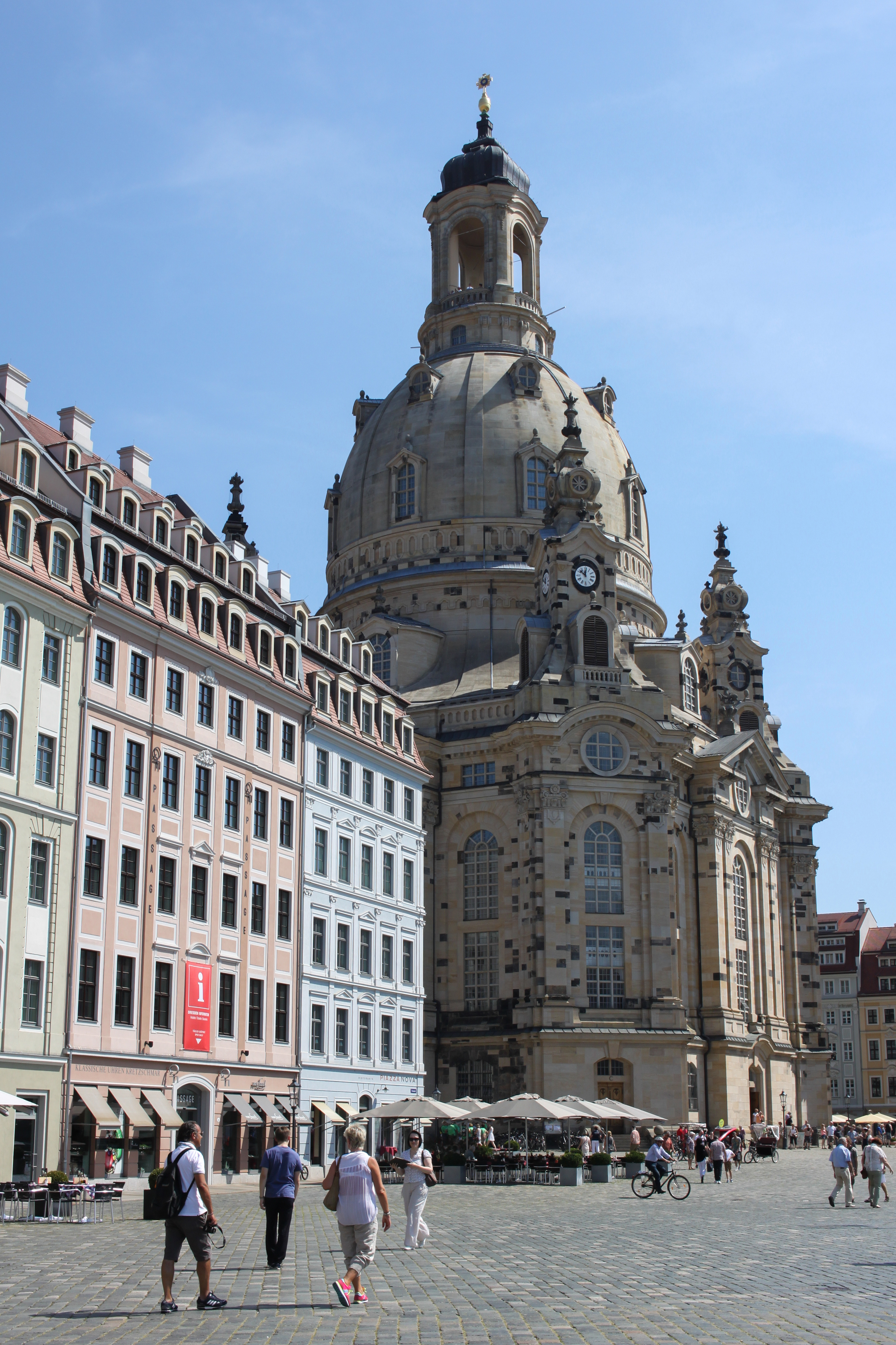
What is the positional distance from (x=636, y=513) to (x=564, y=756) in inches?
1167

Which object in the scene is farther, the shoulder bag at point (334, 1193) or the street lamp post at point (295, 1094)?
the street lamp post at point (295, 1094)

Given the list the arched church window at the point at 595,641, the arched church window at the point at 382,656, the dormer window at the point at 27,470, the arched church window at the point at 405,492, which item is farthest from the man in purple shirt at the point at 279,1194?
the arched church window at the point at 405,492

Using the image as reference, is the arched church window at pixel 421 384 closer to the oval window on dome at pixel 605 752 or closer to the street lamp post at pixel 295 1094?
the oval window on dome at pixel 605 752

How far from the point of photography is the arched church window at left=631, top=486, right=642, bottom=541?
347ft

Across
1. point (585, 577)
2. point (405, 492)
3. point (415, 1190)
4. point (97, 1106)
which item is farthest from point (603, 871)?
point (415, 1190)

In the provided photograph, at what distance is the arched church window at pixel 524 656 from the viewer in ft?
285

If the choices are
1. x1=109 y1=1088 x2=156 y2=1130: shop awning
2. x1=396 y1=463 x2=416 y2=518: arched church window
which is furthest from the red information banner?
x1=396 y1=463 x2=416 y2=518: arched church window

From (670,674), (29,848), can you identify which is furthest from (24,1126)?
(670,674)

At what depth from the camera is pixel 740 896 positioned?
92.9m

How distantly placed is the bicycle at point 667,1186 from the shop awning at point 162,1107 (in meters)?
13.6

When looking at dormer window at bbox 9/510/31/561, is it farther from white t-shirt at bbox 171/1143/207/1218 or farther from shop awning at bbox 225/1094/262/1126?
white t-shirt at bbox 171/1143/207/1218

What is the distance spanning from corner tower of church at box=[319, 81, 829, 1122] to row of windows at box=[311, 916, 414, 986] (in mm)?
12884

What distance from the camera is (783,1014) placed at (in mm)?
97250

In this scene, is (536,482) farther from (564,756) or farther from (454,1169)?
(454,1169)
